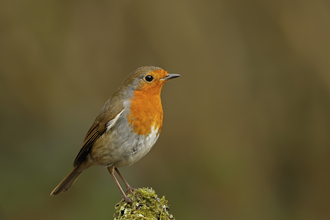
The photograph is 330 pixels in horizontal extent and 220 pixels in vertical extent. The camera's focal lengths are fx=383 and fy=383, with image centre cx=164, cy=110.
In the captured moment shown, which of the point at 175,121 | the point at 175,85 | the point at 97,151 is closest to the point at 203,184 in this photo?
the point at 175,121

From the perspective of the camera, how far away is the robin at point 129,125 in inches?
133

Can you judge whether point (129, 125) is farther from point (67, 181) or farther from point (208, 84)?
point (208, 84)

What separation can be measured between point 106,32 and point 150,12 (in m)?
0.76

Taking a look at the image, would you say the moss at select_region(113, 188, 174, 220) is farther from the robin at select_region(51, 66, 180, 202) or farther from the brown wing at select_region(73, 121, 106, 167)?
the brown wing at select_region(73, 121, 106, 167)

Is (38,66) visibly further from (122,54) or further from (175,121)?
(175,121)

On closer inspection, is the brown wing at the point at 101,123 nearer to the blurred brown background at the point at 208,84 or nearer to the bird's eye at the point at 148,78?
the bird's eye at the point at 148,78

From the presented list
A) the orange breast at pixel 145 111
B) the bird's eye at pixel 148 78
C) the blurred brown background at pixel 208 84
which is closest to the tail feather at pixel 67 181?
the orange breast at pixel 145 111

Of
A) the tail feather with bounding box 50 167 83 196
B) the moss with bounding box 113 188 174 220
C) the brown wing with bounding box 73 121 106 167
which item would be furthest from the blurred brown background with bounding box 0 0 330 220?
the moss with bounding box 113 188 174 220

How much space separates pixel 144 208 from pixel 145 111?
3.40 ft

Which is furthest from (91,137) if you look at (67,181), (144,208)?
(144,208)

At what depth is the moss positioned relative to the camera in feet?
8.41

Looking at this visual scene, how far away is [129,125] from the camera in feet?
11.2

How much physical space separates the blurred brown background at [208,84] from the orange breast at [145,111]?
1.74 m

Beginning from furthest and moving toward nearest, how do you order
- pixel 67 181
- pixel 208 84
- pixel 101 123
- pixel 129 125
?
1. pixel 208 84
2. pixel 67 181
3. pixel 101 123
4. pixel 129 125
